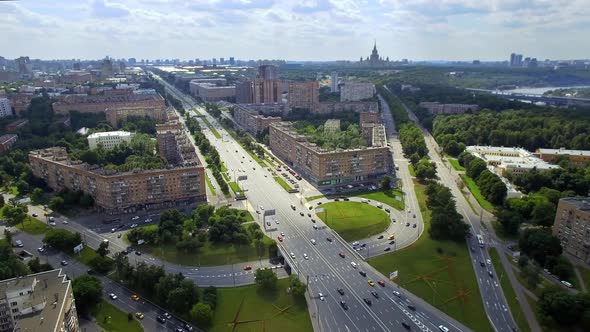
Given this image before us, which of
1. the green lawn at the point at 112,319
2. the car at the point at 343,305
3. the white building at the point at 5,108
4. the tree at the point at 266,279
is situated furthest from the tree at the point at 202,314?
the white building at the point at 5,108

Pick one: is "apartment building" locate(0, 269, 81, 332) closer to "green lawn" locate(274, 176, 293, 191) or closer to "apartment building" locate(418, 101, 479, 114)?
"green lawn" locate(274, 176, 293, 191)

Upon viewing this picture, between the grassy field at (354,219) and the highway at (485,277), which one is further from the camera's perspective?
the grassy field at (354,219)

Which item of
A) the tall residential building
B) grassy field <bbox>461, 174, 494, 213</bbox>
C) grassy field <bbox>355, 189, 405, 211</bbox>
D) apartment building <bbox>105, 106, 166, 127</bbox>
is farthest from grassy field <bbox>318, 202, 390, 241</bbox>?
the tall residential building

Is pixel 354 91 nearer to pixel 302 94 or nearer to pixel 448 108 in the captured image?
pixel 302 94

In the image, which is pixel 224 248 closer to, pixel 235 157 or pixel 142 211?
pixel 142 211

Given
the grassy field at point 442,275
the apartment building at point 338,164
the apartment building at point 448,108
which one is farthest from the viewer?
the apartment building at point 448,108

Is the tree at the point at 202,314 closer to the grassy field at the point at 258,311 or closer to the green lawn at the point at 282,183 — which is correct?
the grassy field at the point at 258,311

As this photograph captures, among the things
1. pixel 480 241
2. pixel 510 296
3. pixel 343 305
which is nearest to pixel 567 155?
pixel 480 241
